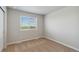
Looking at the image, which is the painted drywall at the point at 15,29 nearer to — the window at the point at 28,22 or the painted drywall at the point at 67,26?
the window at the point at 28,22

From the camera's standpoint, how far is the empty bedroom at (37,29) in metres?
2.97

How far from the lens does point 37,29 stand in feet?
18.1

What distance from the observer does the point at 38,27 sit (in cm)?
558

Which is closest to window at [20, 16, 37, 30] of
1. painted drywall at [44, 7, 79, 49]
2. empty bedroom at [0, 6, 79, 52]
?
empty bedroom at [0, 6, 79, 52]

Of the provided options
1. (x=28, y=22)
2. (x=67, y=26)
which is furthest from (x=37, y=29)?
(x=67, y=26)

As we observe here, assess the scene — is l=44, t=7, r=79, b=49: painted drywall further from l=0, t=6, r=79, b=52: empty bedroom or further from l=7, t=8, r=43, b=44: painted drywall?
l=7, t=8, r=43, b=44: painted drywall

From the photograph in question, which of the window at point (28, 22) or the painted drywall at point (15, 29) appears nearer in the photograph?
the painted drywall at point (15, 29)

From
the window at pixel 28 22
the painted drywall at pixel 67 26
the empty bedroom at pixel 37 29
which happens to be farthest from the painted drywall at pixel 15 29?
the painted drywall at pixel 67 26

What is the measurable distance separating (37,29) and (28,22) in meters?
1.03

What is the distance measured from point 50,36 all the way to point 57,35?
84cm

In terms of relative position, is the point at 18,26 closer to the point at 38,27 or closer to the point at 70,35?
Answer: the point at 38,27

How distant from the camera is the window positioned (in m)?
4.54

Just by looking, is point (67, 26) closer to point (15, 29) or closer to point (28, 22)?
point (28, 22)
